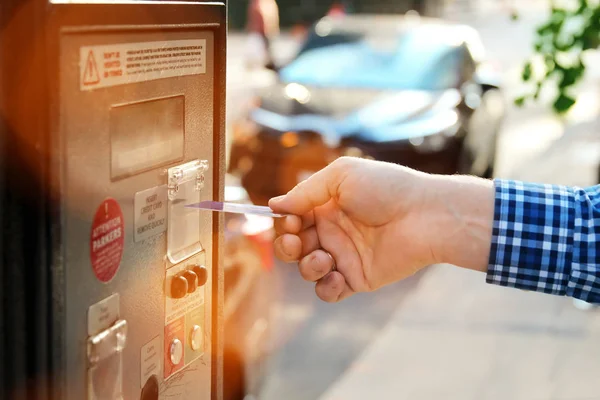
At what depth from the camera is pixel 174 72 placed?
71.3 inches

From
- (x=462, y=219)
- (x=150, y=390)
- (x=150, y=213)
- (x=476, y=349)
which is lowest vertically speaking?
(x=476, y=349)

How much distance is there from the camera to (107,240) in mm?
1656

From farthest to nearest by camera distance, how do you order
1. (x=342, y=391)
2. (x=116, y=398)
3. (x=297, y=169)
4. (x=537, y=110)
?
(x=537, y=110) < (x=297, y=169) < (x=342, y=391) < (x=116, y=398)

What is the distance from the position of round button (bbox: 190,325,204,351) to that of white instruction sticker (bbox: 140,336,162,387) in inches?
5.0

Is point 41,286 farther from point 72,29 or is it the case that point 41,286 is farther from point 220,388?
point 220,388

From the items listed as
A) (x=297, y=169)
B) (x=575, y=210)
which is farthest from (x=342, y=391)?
(x=297, y=169)

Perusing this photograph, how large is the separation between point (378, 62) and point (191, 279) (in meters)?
7.14

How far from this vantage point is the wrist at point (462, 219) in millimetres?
2443

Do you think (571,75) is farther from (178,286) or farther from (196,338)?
(178,286)

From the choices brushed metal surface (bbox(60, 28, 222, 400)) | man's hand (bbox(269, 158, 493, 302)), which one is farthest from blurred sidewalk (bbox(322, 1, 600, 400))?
brushed metal surface (bbox(60, 28, 222, 400))

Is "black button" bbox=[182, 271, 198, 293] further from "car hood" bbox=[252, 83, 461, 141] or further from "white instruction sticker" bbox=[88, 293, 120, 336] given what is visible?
"car hood" bbox=[252, 83, 461, 141]

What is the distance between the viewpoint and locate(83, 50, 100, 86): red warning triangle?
1521 millimetres

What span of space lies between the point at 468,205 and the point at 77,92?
4.04 ft

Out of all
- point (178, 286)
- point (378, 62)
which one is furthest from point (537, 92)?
point (378, 62)
